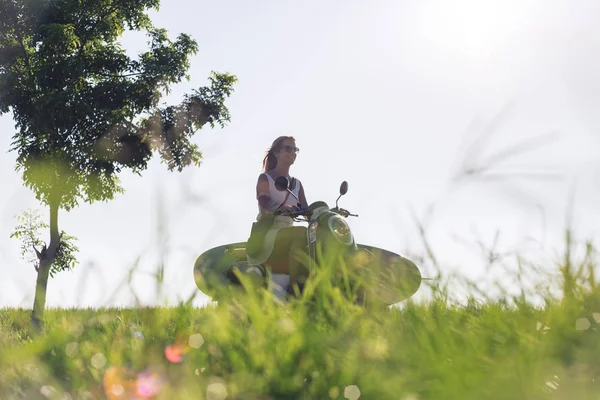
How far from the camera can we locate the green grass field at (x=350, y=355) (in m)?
1.79

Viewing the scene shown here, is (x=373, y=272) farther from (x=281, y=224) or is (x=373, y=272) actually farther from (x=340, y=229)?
(x=281, y=224)

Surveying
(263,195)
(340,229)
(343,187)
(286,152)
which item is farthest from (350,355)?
(286,152)

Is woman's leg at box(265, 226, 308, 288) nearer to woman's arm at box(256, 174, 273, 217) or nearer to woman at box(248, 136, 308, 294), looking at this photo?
woman at box(248, 136, 308, 294)

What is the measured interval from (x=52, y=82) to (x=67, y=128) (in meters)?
1.57

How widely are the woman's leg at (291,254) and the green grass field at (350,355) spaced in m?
3.40

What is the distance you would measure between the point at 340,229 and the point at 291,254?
0.54 m

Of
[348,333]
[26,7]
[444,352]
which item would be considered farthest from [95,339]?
[26,7]

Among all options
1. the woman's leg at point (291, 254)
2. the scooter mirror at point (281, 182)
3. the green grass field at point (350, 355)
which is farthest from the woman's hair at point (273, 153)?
the green grass field at point (350, 355)

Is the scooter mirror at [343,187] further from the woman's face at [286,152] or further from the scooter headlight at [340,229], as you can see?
the woman's face at [286,152]

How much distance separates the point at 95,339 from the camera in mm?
2809

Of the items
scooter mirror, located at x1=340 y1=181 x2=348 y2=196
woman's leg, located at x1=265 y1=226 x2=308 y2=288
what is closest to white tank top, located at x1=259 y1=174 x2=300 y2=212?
woman's leg, located at x1=265 y1=226 x2=308 y2=288

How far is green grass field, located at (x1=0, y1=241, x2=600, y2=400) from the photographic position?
5.88 feet

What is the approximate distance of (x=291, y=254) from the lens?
20.3 feet

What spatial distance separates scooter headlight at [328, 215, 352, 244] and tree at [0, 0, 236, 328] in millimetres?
15761
